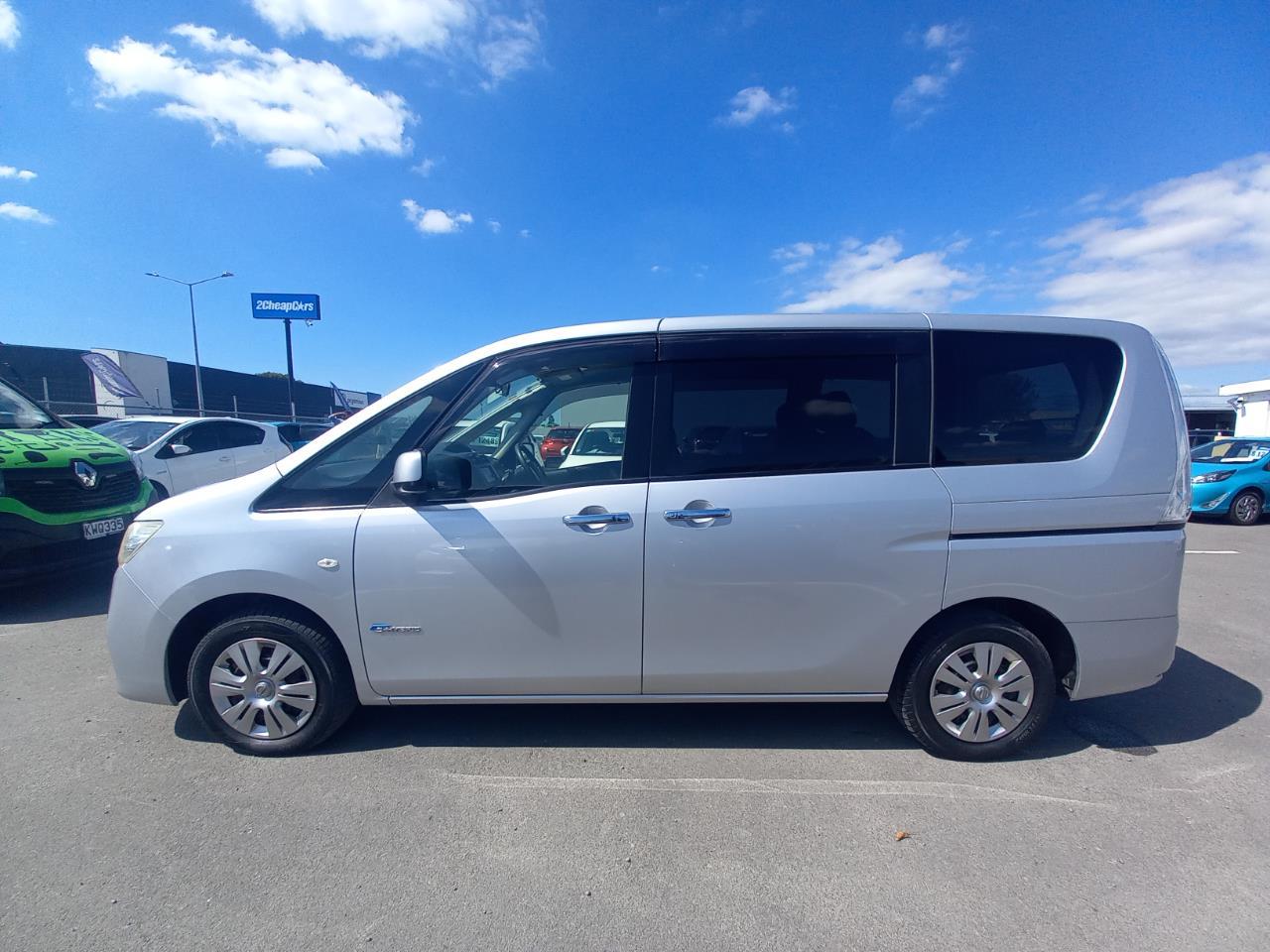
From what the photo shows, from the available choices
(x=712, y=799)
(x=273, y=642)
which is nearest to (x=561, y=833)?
(x=712, y=799)

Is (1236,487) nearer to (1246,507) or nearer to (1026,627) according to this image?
(1246,507)

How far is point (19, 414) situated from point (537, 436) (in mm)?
6222

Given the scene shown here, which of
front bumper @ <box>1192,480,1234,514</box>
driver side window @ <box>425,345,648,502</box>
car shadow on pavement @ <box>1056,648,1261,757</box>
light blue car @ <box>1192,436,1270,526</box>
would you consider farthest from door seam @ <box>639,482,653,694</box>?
front bumper @ <box>1192,480,1234,514</box>

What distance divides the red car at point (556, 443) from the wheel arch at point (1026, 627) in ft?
6.27

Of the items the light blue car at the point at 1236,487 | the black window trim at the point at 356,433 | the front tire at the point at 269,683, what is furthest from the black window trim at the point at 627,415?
the light blue car at the point at 1236,487

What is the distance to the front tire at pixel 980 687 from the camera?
281 cm

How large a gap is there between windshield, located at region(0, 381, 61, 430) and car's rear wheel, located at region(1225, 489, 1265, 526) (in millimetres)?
16597

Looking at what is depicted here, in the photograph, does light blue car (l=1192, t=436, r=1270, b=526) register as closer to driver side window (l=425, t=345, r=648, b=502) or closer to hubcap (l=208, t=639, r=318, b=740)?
driver side window (l=425, t=345, r=648, b=502)

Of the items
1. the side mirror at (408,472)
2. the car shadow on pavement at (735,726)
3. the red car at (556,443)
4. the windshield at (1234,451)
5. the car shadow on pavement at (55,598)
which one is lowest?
the car shadow on pavement at (735,726)

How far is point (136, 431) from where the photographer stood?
8906 mm

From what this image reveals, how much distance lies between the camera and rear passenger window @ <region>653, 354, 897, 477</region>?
2.79 metres

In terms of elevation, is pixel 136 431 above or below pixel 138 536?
above

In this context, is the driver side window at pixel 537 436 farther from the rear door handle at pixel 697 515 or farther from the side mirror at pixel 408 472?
the rear door handle at pixel 697 515

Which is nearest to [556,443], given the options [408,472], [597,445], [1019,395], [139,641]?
[597,445]
